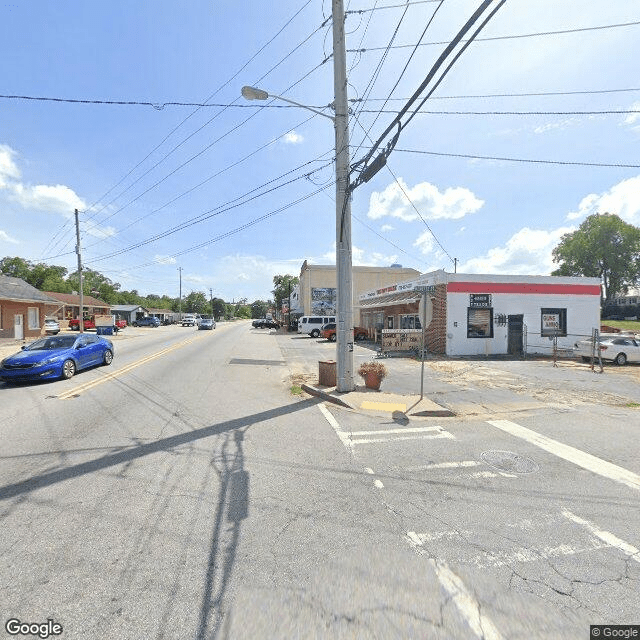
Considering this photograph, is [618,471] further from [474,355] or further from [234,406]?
[474,355]

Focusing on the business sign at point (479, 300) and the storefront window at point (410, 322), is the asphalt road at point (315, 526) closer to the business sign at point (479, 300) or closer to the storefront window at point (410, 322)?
the business sign at point (479, 300)

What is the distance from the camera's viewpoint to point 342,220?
9.27 metres

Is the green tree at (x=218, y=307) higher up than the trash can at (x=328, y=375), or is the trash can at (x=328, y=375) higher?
the green tree at (x=218, y=307)

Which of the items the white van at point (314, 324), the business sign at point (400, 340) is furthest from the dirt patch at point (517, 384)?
the white van at point (314, 324)

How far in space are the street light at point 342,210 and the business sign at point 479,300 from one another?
12020 millimetres

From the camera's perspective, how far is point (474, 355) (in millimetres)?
18828

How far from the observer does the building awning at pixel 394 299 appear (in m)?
20.9

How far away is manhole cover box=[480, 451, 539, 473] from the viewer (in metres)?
4.74

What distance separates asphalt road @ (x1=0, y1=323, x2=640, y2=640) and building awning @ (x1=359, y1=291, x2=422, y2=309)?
46.8 feet

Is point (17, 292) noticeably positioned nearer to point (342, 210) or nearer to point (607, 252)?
point (342, 210)

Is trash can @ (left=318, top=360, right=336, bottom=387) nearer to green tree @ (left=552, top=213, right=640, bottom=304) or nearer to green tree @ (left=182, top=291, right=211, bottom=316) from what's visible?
green tree @ (left=552, top=213, right=640, bottom=304)

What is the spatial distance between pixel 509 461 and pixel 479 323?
1543 centimetres

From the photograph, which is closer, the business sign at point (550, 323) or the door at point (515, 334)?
the door at point (515, 334)

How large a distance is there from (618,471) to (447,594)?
3.74m
